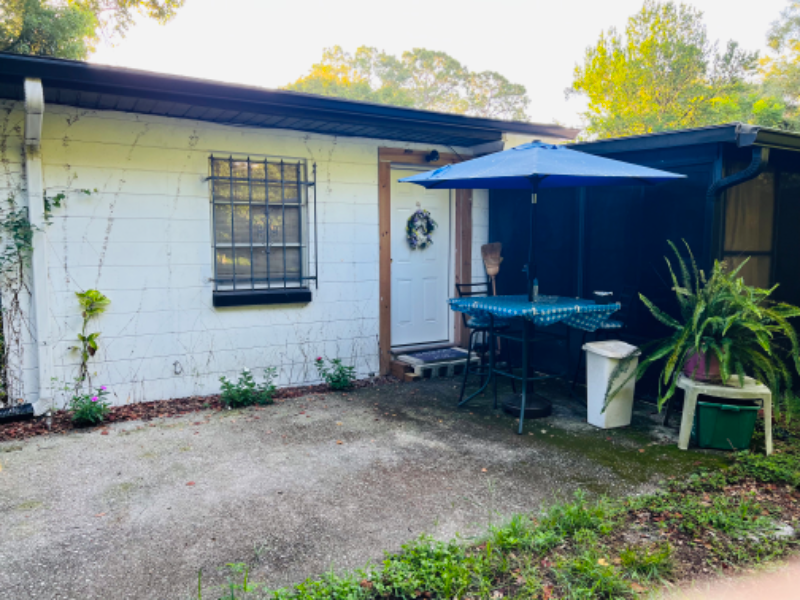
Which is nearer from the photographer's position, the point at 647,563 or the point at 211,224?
the point at 647,563

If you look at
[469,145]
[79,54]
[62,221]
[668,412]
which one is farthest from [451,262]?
[79,54]

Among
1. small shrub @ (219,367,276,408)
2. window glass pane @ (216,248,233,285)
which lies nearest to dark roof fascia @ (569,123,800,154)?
window glass pane @ (216,248,233,285)

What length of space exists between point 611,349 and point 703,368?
0.62 metres

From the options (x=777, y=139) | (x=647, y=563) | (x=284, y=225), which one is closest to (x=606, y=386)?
(x=647, y=563)

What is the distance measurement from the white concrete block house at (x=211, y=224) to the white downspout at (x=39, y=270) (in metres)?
0.01

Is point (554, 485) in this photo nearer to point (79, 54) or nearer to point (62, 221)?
point (62, 221)

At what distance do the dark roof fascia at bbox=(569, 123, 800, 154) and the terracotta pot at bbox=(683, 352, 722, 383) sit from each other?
1.54 m

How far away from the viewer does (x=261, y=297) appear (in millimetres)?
5062

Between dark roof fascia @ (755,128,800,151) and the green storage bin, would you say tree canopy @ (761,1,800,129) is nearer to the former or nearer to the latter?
dark roof fascia @ (755,128,800,151)

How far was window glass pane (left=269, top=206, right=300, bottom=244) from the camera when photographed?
206 inches

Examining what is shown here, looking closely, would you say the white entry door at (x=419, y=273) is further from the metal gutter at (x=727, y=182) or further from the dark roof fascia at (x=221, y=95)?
the metal gutter at (x=727, y=182)

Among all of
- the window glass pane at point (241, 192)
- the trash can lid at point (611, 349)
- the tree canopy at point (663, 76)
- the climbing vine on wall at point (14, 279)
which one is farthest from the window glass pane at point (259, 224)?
the tree canopy at point (663, 76)

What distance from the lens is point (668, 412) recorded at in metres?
4.23

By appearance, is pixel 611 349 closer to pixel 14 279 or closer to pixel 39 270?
pixel 39 270
